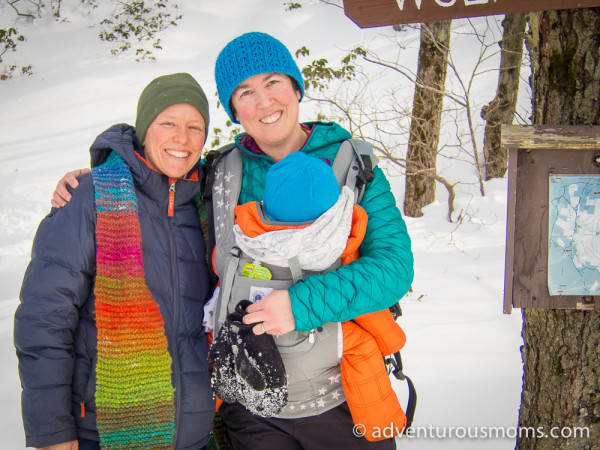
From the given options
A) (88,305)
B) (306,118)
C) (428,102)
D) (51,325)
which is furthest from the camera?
(306,118)

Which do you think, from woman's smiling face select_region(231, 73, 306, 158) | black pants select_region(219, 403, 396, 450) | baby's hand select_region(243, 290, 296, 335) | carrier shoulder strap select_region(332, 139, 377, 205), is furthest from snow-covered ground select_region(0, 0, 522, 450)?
woman's smiling face select_region(231, 73, 306, 158)

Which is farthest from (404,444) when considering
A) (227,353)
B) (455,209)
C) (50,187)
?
(50,187)

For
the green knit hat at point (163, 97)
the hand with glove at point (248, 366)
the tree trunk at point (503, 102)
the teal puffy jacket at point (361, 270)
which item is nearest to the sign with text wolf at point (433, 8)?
the teal puffy jacket at point (361, 270)

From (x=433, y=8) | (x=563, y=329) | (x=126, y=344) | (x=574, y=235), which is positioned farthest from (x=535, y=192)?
(x=126, y=344)

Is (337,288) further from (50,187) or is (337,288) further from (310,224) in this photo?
(50,187)

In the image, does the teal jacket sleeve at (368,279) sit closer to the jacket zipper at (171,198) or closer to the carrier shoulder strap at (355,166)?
the carrier shoulder strap at (355,166)

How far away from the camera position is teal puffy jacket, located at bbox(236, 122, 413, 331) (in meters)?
1.49

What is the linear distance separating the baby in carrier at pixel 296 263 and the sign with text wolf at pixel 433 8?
1.67ft

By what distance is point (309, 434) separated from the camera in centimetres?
168

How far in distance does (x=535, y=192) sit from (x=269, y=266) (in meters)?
0.93

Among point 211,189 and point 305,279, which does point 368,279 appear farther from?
point 211,189

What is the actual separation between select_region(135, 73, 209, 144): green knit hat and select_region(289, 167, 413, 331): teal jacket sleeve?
83 cm

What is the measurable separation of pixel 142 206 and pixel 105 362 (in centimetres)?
59

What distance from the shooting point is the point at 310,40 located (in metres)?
12.6
